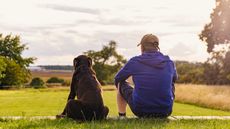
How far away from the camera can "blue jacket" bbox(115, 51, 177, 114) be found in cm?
838

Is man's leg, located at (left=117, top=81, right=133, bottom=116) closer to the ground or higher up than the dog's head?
closer to the ground

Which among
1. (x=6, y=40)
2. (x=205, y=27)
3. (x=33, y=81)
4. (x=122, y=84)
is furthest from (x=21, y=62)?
(x=122, y=84)

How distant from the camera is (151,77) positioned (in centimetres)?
838

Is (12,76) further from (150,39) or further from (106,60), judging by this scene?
(150,39)

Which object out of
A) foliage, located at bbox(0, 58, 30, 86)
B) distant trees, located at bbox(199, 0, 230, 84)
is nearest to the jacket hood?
distant trees, located at bbox(199, 0, 230, 84)

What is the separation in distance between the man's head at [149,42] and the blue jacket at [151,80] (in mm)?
79

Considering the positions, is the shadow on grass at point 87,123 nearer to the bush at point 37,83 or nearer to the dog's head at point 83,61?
the dog's head at point 83,61

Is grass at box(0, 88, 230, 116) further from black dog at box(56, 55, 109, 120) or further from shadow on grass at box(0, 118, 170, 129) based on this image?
black dog at box(56, 55, 109, 120)

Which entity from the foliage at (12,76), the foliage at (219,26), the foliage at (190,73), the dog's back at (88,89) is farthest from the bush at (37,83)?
the dog's back at (88,89)

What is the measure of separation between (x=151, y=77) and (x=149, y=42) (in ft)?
1.88

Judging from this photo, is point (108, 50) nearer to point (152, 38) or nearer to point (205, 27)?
point (205, 27)

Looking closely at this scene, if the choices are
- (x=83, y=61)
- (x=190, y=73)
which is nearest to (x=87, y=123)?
(x=83, y=61)

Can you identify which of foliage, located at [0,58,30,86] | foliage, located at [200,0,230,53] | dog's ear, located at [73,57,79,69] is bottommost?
foliage, located at [0,58,30,86]

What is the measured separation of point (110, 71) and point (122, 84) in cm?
7351
